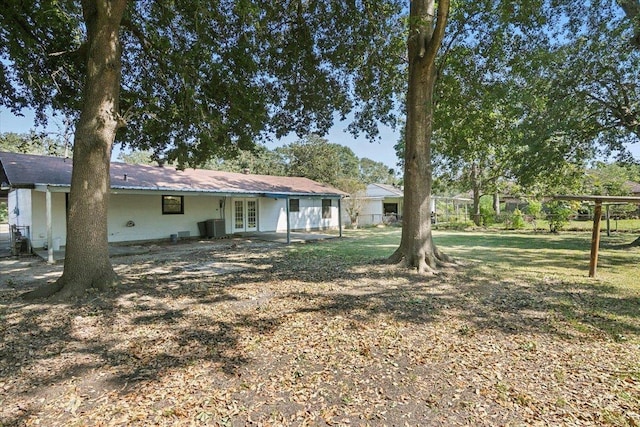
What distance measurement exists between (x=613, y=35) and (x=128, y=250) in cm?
1596

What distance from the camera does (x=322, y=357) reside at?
3.54m

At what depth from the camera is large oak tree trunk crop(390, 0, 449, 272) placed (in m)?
7.73

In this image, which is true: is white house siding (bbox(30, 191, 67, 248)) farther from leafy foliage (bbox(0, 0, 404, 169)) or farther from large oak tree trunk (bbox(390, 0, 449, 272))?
large oak tree trunk (bbox(390, 0, 449, 272))

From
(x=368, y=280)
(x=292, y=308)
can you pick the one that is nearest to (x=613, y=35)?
(x=368, y=280)

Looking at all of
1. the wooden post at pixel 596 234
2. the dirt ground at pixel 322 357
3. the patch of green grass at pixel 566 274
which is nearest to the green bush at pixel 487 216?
the patch of green grass at pixel 566 274

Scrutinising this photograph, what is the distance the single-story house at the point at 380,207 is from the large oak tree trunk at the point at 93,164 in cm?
2195

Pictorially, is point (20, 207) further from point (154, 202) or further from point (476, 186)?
point (476, 186)

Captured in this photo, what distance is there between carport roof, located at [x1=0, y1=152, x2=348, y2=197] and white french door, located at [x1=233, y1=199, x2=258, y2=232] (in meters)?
1.01

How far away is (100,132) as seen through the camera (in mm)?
5730

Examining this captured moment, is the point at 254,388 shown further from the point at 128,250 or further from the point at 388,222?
the point at 388,222

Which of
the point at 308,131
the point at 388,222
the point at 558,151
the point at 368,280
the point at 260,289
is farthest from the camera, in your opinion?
the point at 388,222

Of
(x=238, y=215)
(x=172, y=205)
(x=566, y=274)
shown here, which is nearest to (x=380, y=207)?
(x=238, y=215)

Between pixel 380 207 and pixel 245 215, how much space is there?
1496 centimetres

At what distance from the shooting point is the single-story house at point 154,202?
1118cm
